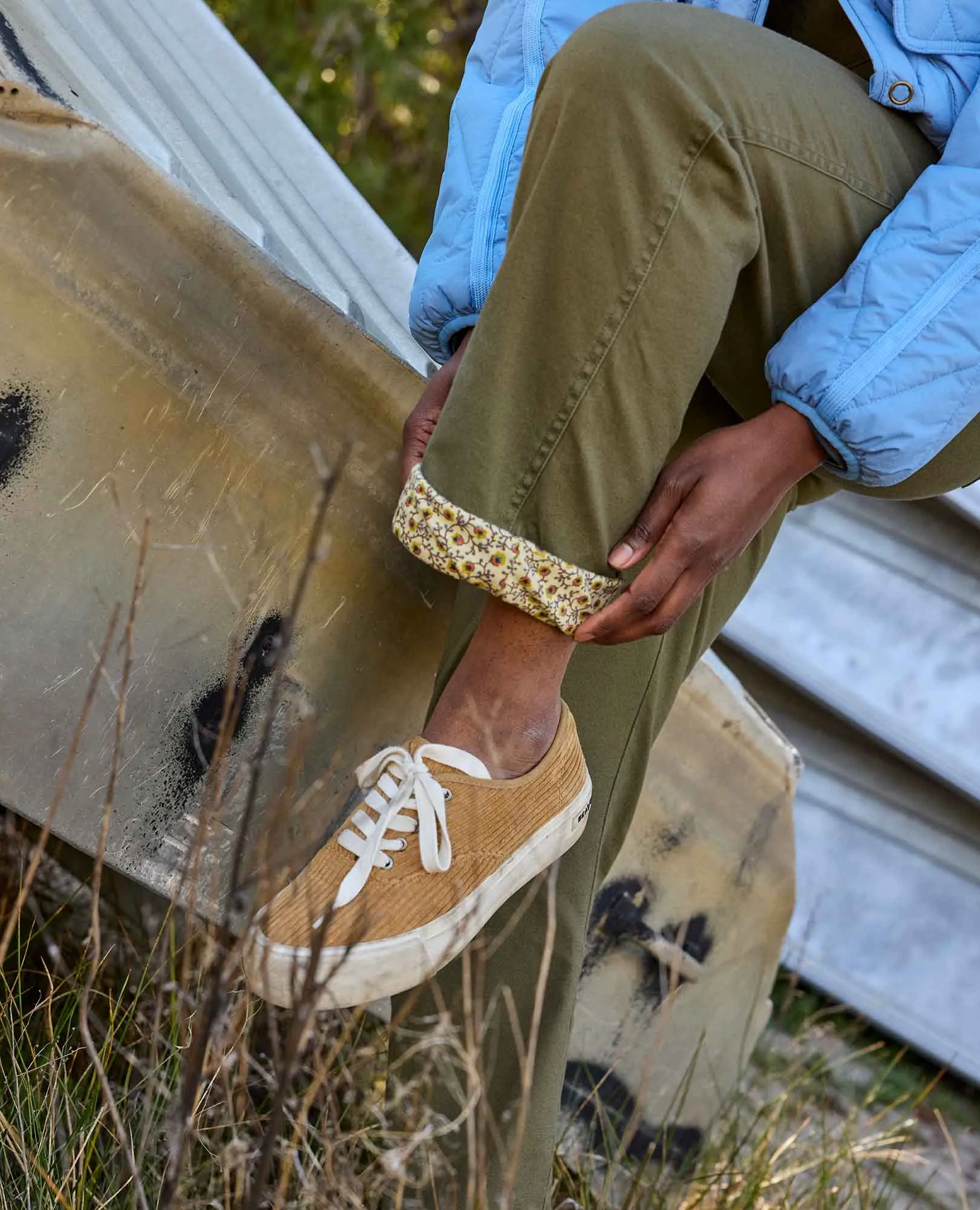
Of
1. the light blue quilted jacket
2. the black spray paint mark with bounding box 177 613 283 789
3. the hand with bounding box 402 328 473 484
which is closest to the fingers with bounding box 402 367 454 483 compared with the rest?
the hand with bounding box 402 328 473 484

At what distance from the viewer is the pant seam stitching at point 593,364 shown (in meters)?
0.99

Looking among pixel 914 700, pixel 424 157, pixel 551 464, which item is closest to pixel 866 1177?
pixel 914 700

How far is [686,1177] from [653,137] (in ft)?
4.29

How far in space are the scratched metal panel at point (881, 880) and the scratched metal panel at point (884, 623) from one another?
8 cm

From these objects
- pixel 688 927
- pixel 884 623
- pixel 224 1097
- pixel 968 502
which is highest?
pixel 224 1097

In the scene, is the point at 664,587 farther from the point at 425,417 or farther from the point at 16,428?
the point at 16,428

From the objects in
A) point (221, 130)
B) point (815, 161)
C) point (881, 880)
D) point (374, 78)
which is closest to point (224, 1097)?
point (815, 161)

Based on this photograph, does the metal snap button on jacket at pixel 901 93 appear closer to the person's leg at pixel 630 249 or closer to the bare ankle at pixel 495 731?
the person's leg at pixel 630 249

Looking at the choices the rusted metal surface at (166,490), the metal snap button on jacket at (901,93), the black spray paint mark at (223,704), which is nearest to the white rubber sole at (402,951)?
the rusted metal surface at (166,490)

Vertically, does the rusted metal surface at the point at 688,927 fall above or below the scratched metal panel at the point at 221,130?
below

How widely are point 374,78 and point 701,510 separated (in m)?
3.51

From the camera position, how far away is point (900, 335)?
3.33ft

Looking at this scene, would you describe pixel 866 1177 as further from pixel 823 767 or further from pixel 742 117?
pixel 742 117

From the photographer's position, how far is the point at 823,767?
2641 millimetres
